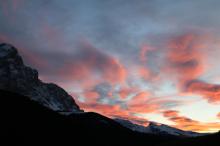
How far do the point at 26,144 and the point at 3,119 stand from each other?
30206 mm

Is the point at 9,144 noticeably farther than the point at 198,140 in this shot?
Yes

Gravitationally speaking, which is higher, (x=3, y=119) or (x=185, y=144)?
(x=3, y=119)

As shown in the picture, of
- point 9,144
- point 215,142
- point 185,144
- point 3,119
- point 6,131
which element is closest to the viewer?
point 215,142

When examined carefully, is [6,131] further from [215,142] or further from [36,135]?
[215,142]

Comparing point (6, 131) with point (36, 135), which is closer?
point (6, 131)

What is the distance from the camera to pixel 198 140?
74062 mm

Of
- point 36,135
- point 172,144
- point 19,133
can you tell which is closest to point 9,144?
point 19,133

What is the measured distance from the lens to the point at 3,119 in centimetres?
19100

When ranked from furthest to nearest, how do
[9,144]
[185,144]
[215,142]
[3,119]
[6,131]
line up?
[3,119] → [6,131] → [9,144] → [185,144] → [215,142]

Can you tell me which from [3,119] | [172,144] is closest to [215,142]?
[172,144]

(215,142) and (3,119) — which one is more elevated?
(3,119)

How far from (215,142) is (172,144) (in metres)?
12.2

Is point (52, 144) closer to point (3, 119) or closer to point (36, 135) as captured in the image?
point (36, 135)

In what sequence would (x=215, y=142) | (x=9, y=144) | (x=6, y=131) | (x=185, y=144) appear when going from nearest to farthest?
(x=215, y=142) < (x=185, y=144) < (x=9, y=144) < (x=6, y=131)
